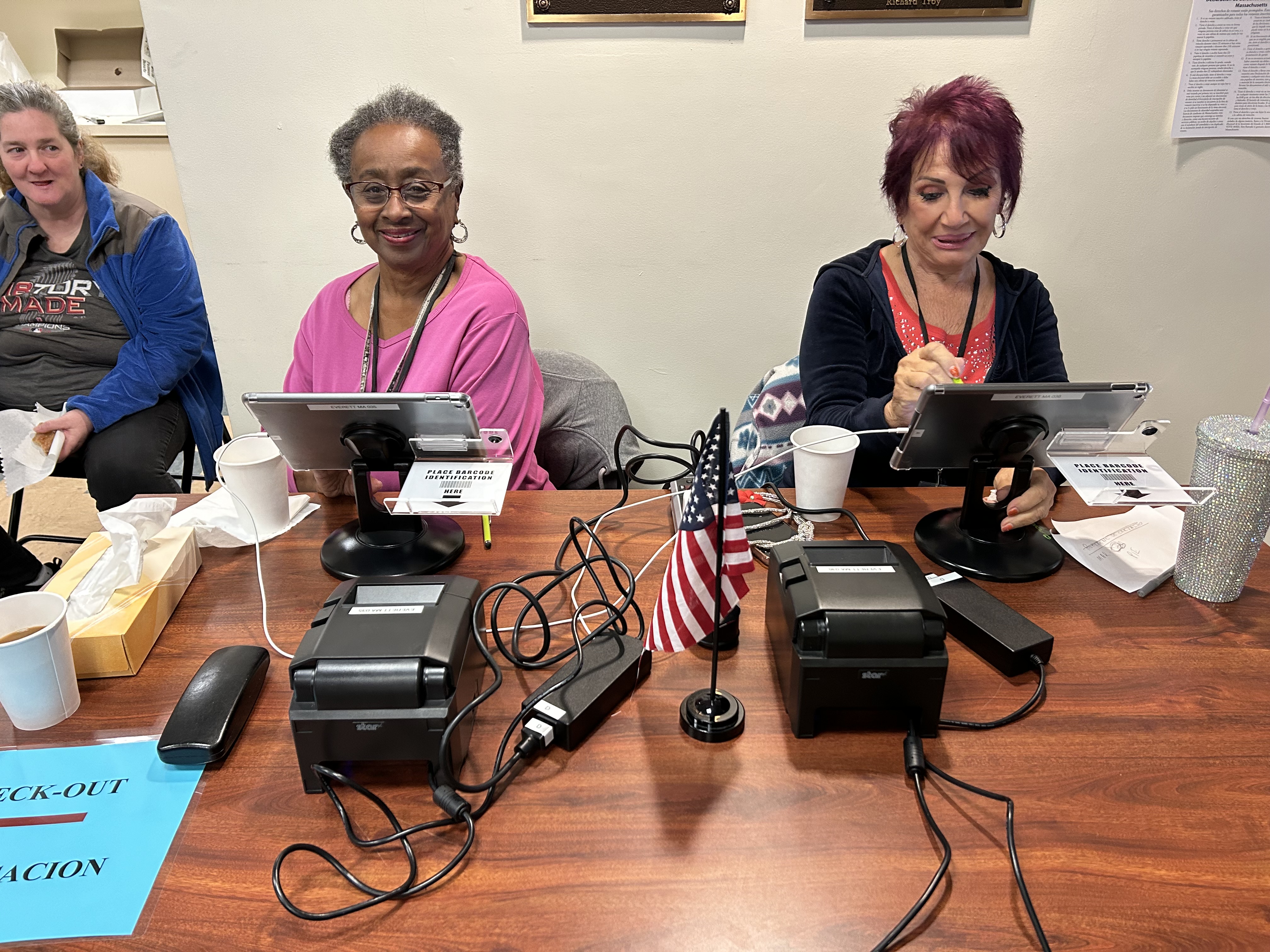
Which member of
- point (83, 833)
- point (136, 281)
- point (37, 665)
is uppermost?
point (136, 281)

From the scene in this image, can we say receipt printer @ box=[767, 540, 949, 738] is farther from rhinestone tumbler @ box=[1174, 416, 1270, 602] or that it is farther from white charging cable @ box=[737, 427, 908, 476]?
rhinestone tumbler @ box=[1174, 416, 1270, 602]

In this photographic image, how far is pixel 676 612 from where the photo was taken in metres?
0.87

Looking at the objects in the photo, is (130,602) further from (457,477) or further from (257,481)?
(457,477)

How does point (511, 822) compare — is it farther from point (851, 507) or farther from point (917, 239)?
point (917, 239)

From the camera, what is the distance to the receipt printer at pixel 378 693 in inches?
30.8

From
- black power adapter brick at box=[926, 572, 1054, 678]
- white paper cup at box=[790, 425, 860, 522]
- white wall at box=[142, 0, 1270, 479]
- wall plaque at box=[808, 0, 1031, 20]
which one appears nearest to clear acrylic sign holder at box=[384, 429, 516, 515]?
white paper cup at box=[790, 425, 860, 522]

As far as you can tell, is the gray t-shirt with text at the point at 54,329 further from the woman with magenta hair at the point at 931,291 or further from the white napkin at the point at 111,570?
the woman with magenta hair at the point at 931,291

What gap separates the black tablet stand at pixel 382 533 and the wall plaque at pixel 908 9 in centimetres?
154

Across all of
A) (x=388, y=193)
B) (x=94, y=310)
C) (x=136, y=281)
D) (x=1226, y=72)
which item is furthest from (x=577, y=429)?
(x=1226, y=72)

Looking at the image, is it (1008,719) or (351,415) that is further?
(351,415)

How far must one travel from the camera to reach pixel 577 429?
76.2 inches

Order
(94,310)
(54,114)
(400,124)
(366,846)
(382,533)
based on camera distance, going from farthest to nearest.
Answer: (94,310) → (54,114) → (400,124) → (382,533) → (366,846)

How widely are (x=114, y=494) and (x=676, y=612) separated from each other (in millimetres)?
2111

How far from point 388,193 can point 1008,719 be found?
1443 millimetres
